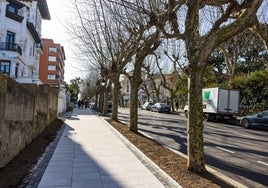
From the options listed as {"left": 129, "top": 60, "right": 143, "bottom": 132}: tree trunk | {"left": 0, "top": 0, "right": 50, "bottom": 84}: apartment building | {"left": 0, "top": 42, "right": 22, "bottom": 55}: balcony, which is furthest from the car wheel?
{"left": 0, "top": 42, "right": 22, "bottom": 55}: balcony

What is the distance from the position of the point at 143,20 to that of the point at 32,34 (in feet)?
113

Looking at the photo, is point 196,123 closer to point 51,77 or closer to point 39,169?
point 39,169

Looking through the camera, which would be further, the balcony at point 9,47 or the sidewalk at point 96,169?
the balcony at point 9,47

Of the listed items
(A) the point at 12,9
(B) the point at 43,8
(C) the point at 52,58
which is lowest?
(A) the point at 12,9

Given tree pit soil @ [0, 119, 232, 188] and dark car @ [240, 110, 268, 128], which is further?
dark car @ [240, 110, 268, 128]

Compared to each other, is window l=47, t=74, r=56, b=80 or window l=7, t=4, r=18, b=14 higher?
window l=7, t=4, r=18, b=14

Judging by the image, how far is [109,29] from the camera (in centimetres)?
1543

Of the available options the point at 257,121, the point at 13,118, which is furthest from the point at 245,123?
the point at 13,118

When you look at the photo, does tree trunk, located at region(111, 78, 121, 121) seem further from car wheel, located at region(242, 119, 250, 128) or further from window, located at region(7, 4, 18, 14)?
window, located at region(7, 4, 18, 14)

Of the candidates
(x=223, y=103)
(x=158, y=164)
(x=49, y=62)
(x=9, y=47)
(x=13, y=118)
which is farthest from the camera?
(x=49, y=62)

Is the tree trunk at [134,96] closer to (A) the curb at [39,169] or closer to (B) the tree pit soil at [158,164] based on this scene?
(B) the tree pit soil at [158,164]

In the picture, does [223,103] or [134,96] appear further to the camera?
[223,103]

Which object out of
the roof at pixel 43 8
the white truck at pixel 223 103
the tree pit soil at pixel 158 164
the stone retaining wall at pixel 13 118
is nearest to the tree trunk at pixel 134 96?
the tree pit soil at pixel 158 164

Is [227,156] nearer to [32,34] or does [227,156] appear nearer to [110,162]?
[110,162]
